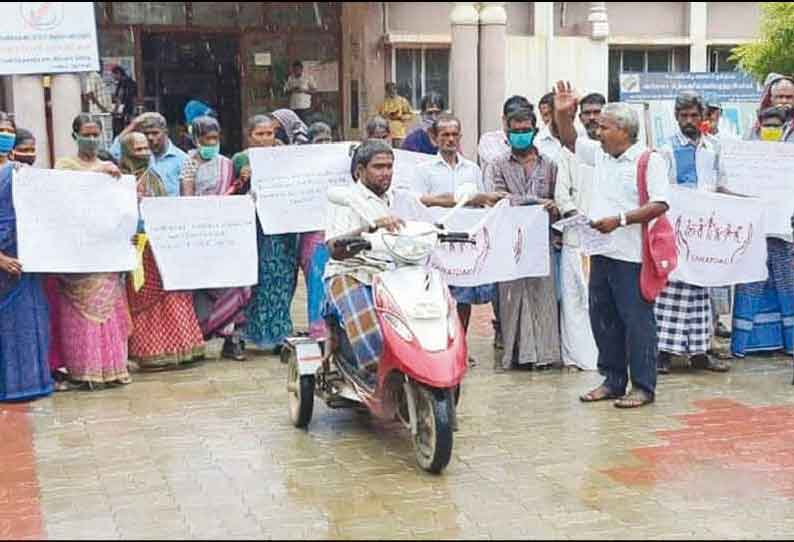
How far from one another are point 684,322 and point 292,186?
2898 millimetres

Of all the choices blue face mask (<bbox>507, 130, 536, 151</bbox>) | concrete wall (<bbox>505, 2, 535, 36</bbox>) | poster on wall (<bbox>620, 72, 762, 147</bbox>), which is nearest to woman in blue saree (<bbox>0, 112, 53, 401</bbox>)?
blue face mask (<bbox>507, 130, 536, 151</bbox>)

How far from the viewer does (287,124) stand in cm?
878

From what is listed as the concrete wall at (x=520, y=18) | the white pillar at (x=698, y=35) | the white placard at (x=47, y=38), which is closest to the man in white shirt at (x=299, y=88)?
the concrete wall at (x=520, y=18)

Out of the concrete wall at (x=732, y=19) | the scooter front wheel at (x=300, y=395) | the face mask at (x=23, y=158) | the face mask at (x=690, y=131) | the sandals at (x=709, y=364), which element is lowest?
the sandals at (x=709, y=364)

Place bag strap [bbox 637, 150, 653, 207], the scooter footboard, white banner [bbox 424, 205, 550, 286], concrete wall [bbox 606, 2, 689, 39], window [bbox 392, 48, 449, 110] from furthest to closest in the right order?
concrete wall [bbox 606, 2, 689, 39] → window [bbox 392, 48, 449, 110] → white banner [bbox 424, 205, 550, 286] → bag strap [bbox 637, 150, 653, 207] → the scooter footboard

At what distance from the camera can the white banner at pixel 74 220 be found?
6.95m

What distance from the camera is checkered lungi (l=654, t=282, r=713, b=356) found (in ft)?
24.8

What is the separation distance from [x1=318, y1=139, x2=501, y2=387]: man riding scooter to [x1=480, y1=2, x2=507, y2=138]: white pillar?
10.2 meters

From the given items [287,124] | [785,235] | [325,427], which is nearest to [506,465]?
Result: [325,427]

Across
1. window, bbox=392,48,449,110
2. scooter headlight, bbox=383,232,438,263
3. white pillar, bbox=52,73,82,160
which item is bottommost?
scooter headlight, bbox=383,232,438,263

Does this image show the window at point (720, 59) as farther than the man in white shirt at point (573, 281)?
Yes

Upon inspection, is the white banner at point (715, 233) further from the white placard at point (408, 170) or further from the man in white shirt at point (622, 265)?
the white placard at point (408, 170)

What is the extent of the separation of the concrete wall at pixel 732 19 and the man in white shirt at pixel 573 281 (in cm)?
1114

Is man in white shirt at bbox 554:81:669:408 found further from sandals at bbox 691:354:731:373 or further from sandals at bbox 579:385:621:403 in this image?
sandals at bbox 691:354:731:373
